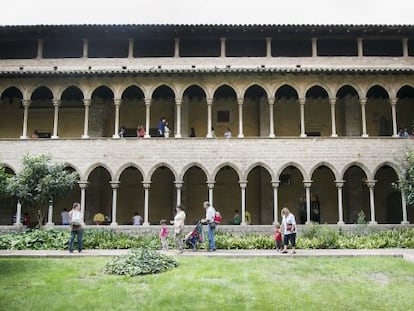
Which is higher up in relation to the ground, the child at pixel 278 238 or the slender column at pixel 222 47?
the slender column at pixel 222 47

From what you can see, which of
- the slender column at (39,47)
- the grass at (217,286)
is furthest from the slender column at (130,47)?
the grass at (217,286)

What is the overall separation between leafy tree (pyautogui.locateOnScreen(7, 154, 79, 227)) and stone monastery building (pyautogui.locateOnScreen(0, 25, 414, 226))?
3.07 m

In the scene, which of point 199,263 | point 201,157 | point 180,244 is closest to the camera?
point 199,263

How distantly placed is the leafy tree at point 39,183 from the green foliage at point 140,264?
28.9 feet

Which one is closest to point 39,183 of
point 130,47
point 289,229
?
point 130,47

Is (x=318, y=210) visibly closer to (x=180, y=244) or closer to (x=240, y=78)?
(x=240, y=78)

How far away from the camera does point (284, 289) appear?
421 inches

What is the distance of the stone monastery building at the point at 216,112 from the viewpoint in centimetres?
2431

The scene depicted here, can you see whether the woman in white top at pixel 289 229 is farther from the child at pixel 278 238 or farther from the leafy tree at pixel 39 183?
the leafy tree at pixel 39 183

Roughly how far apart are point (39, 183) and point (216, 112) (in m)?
11.6

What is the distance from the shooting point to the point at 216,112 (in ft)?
92.3

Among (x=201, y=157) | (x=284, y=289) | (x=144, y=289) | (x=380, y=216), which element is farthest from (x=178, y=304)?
(x=380, y=216)

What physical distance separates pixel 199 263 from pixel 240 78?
44.2 feet

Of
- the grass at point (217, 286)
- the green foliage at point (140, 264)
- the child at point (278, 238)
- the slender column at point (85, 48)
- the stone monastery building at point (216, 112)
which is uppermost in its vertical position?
the slender column at point (85, 48)
